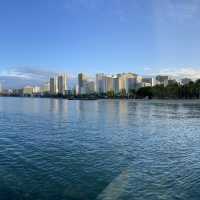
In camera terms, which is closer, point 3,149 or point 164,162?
point 164,162

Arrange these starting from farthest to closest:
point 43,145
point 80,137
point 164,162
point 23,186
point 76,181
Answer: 1. point 80,137
2. point 43,145
3. point 164,162
4. point 76,181
5. point 23,186

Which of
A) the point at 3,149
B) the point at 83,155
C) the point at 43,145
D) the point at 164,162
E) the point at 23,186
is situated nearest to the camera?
the point at 23,186

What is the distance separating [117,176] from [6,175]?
19.2 feet

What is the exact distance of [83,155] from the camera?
69.9 feet

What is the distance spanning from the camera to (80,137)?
30.2 m

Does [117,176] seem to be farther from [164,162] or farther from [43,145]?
[43,145]

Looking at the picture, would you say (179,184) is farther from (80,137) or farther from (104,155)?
(80,137)

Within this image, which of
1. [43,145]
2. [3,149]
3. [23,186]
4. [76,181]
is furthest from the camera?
[43,145]

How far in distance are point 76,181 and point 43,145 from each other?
1051 cm

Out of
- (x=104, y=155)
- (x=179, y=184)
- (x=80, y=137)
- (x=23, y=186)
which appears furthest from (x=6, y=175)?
(x=80, y=137)

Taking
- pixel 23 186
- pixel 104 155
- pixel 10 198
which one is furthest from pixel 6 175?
pixel 104 155

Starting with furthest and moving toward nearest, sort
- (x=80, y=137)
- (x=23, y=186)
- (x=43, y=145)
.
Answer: (x=80, y=137)
(x=43, y=145)
(x=23, y=186)

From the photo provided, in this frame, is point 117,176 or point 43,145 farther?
point 43,145

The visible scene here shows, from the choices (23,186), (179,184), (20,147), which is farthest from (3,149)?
(179,184)
